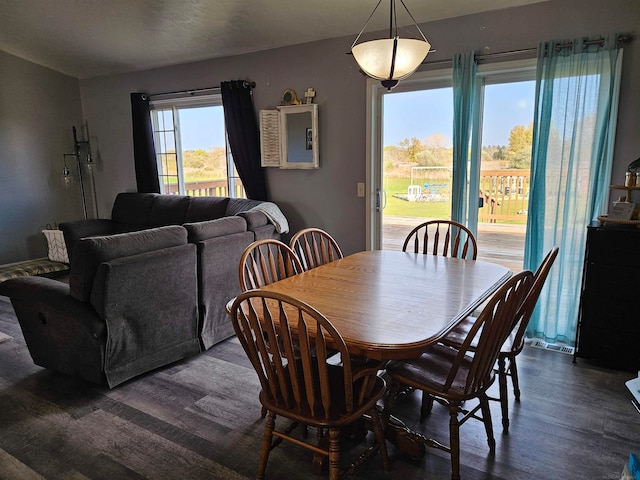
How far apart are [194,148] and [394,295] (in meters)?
3.85

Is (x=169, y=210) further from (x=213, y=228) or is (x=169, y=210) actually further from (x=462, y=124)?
(x=462, y=124)

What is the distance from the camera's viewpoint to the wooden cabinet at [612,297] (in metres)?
2.60

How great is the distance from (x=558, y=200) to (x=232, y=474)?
268cm

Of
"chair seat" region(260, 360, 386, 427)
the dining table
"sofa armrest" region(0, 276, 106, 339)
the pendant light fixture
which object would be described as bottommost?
"chair seat" region(260, 360, 386, 427)

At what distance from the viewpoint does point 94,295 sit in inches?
96.3

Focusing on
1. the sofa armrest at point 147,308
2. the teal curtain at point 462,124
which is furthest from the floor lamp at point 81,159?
the teal curtain at point 462,124

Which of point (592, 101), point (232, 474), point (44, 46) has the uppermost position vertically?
point (44, 46)

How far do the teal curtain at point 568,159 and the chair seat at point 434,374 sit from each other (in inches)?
59.1

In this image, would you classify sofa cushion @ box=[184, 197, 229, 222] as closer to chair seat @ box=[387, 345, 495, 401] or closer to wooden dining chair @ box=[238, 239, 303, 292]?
wooden dining chair @ box=[238, 239, 303, 292]

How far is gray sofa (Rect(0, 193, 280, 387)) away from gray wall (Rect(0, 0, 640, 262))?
1.13 meters

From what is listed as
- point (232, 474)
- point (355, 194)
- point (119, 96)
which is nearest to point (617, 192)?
point (355, 194)

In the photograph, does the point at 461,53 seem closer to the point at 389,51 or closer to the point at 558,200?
the point at 558,200

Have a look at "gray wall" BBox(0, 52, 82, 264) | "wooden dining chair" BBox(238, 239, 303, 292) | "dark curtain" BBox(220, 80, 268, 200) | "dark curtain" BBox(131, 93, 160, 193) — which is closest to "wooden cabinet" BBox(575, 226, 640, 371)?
"wooden dining chair" BBox(238, 239, 303, 292)

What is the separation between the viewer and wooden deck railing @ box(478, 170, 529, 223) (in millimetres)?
3311
